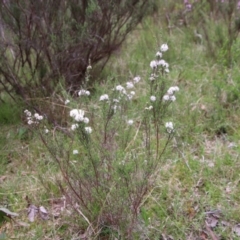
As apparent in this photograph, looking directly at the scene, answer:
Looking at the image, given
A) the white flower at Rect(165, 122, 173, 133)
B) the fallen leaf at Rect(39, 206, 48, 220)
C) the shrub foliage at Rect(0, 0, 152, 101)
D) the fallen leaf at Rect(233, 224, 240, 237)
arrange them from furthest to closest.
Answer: the shrub foliage at Rect(0, 0, 152, 101), the fallen leaf at Rect(39, 206, 48, 220), the fallen leaf at Rect(233, 224, 240, 237), the white flower at Rect(165, 122, 173, 133)

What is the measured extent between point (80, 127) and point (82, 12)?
2.14 m

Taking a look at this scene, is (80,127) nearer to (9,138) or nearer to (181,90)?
(9,138)

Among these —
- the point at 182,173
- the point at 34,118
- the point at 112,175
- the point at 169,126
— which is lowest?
the point at 182,173

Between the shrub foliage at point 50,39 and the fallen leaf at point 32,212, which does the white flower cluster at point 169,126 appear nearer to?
the fallen leaf at point 32,212

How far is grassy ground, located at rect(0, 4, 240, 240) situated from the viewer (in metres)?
2.50

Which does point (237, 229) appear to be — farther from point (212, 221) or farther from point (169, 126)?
point (169, 126)

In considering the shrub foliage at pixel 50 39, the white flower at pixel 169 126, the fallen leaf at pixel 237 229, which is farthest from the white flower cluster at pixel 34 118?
the fallen leaf at pixel 237 229

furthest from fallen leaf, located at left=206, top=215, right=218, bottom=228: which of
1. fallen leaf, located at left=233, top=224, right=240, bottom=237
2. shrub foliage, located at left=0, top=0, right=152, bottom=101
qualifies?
shrub foliage, located at left=0, top=0, right=152, bottom=101

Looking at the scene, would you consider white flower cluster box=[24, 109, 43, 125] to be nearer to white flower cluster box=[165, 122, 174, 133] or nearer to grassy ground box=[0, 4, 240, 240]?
grassy ground box=[0, 4, 240, 240]

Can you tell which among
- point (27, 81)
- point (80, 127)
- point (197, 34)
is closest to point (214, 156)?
point (80, 127)

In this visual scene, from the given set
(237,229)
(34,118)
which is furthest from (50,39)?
(237,229)

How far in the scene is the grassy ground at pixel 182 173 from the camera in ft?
8.21

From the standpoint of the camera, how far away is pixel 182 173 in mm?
2951

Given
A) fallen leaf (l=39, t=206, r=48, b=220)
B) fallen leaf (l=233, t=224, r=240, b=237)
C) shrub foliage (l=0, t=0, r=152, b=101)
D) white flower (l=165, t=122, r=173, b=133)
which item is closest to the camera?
white flower (l=165, t=122, r=173, b=133)
